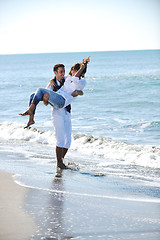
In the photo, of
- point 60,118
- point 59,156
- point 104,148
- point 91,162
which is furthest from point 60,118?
point 104,148

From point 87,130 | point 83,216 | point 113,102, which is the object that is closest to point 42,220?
point 83,216

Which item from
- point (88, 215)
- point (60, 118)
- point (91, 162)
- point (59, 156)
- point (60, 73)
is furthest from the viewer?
point (91, 162)

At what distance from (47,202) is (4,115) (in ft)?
42.6

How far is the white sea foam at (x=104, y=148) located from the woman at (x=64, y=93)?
6.20ft

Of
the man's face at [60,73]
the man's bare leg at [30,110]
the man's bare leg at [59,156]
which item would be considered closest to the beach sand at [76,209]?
the man's bare leg at [59,156]

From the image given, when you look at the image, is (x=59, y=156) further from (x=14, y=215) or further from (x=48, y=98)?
(x=14, y=215)

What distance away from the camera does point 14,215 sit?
14.4ft

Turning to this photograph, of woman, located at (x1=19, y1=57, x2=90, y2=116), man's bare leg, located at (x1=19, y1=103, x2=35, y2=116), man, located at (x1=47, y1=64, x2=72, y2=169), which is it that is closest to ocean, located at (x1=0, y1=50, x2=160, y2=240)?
man, located at (x1=47, y1=64, x2=72, y2=169)

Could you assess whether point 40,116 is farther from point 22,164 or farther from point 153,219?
→ point 153,219

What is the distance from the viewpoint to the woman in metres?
6.57

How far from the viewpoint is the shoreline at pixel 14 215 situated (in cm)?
392

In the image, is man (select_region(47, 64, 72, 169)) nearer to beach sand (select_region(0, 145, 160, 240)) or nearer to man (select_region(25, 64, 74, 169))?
man (select_region(25, 64, 74, 169))

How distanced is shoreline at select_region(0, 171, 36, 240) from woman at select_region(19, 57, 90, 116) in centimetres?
149

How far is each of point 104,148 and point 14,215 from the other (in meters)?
5.79
